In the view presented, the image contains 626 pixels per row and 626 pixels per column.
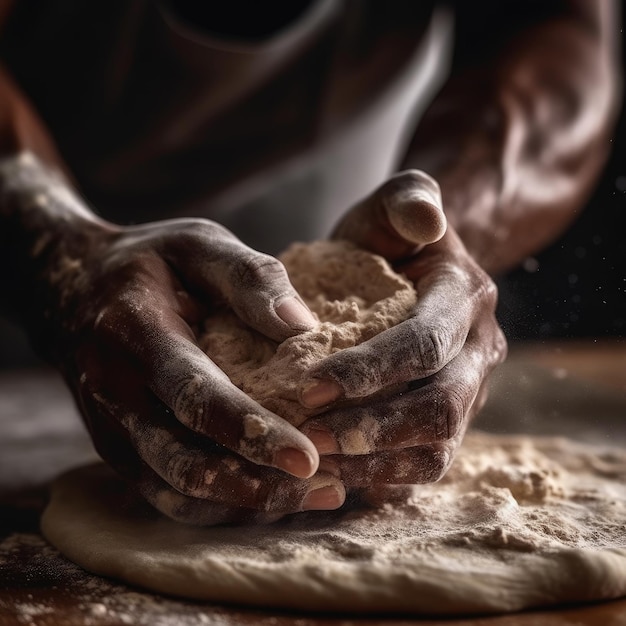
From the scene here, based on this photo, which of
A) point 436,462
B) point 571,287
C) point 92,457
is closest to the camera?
point 436,462

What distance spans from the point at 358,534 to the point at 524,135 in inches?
40.9

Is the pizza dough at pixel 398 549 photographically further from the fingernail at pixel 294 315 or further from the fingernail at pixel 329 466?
the fingernail at pixel 294 315

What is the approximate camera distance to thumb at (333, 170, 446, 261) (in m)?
0.97

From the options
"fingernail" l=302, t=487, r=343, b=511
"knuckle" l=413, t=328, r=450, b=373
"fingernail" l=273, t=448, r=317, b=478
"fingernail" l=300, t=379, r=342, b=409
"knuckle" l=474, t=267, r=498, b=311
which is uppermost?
"knuckle" l=474, t=267, r=498, b=311

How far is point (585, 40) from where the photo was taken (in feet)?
6.13

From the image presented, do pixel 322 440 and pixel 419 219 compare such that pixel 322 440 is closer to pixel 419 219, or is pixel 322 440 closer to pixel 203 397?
pixel 203 397

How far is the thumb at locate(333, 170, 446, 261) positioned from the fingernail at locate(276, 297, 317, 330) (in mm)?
176

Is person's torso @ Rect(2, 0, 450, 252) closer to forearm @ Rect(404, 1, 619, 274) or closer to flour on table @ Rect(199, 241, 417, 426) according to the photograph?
forearm @ Rect(404, 1, 619, 274)

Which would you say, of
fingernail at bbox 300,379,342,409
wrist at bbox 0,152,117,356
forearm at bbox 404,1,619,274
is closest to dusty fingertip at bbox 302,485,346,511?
fingernail at bbox 300,379,342,409

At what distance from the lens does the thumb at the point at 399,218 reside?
97 centimetres

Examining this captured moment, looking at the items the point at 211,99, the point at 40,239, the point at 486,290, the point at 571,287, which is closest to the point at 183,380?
the point at 486,290

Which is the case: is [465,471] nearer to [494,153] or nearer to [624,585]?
[624,585]

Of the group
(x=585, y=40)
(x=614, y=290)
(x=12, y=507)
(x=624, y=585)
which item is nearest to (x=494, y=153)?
(x=614, y=290)

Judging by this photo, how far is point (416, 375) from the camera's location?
86 cm
